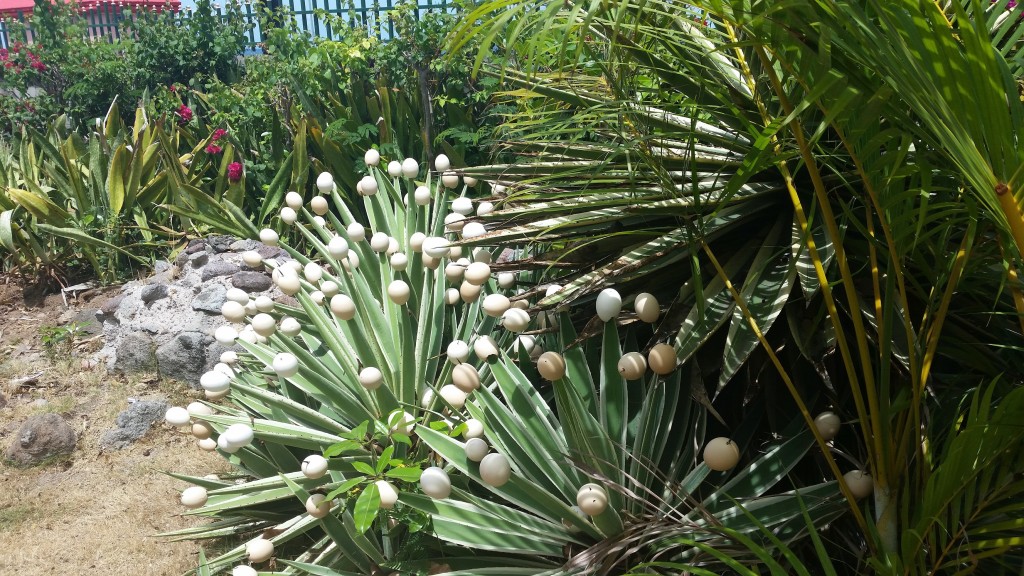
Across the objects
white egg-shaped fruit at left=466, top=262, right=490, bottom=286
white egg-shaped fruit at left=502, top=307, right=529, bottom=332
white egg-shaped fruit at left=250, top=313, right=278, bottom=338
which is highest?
white egg-shaped fruit at left=466, top=262, right=490, bottom=286

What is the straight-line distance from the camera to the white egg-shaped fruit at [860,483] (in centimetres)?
156

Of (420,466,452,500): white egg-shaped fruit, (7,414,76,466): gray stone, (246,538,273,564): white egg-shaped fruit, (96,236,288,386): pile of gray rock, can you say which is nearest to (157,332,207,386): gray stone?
(96,236,288,386): pile of gray rock

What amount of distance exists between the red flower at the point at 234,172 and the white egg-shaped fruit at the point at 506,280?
3370 millimetres

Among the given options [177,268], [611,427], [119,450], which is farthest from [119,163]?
[611,427]

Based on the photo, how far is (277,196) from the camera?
17.4 ft

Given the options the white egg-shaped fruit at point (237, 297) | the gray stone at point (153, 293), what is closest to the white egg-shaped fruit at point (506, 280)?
the white egg-shaped fruit at point (237, 297)

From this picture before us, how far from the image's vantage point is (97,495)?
3.27 m

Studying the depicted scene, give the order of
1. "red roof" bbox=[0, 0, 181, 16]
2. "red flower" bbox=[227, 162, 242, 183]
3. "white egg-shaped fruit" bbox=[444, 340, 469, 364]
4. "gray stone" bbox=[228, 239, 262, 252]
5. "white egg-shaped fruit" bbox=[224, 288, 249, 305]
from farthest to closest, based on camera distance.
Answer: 1. "red roof" bbox=[0, 0, 181, 16]
2. "red flower" bbox=[227, 162, 242, 183]
3. "gray stone" bbox=[228, 239, 262, 252]
4. "white egg-shaped fruit" bbox=[224, 288, 249, 305]
5. "white egg-shaped fruit" bbox=[444, 340, 469, 364]

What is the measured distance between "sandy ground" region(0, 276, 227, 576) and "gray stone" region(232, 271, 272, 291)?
63 cm

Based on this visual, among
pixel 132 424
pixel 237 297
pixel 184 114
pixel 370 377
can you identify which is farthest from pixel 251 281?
pixel 184 114

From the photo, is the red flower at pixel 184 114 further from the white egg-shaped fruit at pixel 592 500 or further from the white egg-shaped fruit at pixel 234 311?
the white egg-shaped fruit at pixel 592 500

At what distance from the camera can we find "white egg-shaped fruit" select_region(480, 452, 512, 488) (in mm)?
1652

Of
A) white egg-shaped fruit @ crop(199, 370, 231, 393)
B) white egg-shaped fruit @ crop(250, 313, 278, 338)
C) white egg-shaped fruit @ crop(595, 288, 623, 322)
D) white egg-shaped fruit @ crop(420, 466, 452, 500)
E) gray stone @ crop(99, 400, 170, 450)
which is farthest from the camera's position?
gray stone @ crop(99, 400, 170, 450)

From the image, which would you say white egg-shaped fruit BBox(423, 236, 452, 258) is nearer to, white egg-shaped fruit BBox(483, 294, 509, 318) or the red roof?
white egg-shaped fruit BBox(483, 294, 509, 318)
